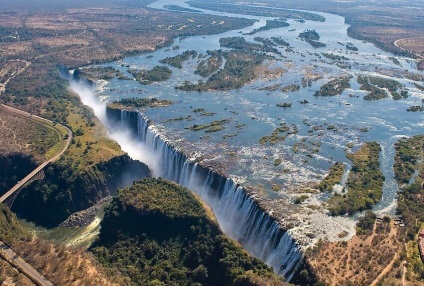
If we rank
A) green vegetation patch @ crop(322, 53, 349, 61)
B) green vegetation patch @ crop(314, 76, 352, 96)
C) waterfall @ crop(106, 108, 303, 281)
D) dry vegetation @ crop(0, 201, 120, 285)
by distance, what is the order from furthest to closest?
1. green vegetation patch @ crop(322, 53, 349, 61)
2. green vegetation patch @ crop(314, 76, 352, 96)
3. waterfall @ crop(106, 108, 303, 281)
4. dry vegetation @ crop(0, 201, 120, 285)

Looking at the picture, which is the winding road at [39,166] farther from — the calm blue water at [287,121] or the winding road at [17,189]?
the calm blue water at [287,121]

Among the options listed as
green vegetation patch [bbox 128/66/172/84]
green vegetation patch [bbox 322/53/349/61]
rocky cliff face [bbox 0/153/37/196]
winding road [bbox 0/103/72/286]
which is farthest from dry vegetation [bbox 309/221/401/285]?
green vegetation patch [bbox 322/53/349/61]

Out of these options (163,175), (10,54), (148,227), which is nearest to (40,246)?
(148,227)

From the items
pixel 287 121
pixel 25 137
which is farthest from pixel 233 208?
pixel 25 137

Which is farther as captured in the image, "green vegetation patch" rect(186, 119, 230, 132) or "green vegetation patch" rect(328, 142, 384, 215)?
"green vegetation patch" rect(186, 119, 230, 132)

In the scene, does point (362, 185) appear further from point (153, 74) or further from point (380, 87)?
point (153, 74)

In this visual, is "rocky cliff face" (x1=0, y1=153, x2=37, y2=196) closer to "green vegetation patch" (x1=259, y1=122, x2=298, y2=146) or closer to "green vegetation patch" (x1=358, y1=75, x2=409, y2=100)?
"green vegetation patch" (x1=259, y1=122, x2=298, y2=146)

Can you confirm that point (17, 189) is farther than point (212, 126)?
No
